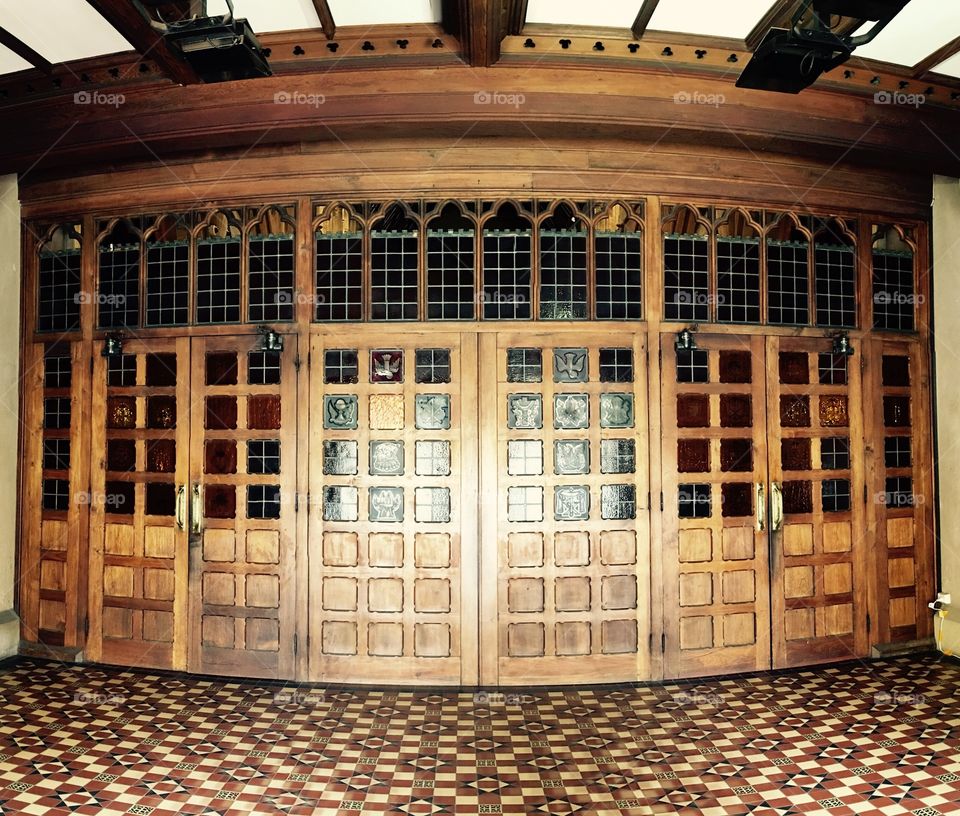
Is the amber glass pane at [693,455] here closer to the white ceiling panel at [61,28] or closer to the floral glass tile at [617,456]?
the floral glass tile at [617,456]

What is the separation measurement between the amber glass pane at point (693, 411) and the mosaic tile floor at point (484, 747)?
67.0 inches

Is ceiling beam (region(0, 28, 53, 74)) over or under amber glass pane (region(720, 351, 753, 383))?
over

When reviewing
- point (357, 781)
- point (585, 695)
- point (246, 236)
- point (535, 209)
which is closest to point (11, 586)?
point (246, 236)

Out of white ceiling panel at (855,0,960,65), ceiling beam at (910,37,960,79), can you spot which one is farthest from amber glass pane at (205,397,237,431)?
ceiling beam at (910,37,960,79)

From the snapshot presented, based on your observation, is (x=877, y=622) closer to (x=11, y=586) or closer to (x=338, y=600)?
(x=338, y=600)

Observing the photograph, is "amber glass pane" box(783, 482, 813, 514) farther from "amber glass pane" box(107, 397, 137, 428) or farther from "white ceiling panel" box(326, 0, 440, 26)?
"amber glass pane" box(107, 397, 137, 428)

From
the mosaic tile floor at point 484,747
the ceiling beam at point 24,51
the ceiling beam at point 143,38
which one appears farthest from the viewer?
the ceiling beam at point 24,51

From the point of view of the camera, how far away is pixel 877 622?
4.94 m

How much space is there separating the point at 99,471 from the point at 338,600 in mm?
2016

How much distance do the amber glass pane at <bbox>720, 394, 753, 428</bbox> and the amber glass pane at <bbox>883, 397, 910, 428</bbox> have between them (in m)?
1.14

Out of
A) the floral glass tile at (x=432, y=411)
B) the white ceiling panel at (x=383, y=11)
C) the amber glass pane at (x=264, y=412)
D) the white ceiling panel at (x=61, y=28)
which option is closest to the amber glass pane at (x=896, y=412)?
the floral glass tile at (x=432, y=411)

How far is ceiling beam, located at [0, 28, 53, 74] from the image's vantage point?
4.05 m

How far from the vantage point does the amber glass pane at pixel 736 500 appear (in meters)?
4.71

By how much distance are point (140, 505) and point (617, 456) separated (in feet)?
10.9
